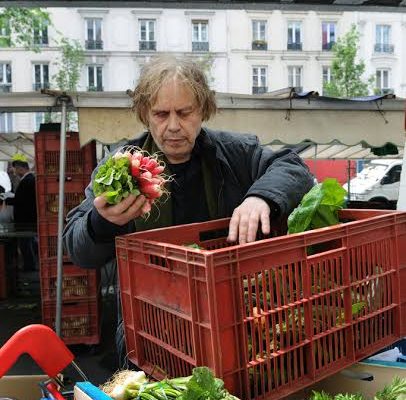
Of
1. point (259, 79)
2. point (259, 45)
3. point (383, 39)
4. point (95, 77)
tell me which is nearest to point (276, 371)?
point (259, 79)

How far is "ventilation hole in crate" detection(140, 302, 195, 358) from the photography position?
1.33m

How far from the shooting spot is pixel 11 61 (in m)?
36.6

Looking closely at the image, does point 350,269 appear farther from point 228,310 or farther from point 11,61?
point 11,61

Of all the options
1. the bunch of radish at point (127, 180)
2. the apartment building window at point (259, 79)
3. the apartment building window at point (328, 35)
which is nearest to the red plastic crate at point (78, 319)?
the bunch of radish at point (127, 180)

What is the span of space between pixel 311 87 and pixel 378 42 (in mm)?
6527

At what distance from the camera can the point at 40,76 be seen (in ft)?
122

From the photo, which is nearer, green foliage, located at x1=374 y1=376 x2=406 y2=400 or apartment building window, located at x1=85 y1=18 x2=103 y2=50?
green foliage, located at x1=374 y1=376 x2=406 y2=400

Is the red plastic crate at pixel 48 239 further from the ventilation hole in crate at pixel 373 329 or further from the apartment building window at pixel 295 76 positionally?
the apartment building window at pixel 295 76

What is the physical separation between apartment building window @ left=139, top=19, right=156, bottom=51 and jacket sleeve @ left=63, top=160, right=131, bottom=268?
1503 inches

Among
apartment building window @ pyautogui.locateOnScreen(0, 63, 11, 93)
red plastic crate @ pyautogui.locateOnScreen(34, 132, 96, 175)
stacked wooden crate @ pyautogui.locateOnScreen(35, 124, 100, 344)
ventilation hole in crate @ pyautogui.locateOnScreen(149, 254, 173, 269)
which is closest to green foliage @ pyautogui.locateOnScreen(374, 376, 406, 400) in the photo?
ventilation hole in crate @ pyautogui.locateOnScreen(149, 254, 173, 269)

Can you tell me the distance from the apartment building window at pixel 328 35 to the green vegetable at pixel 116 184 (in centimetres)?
4087

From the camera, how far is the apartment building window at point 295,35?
38938mm

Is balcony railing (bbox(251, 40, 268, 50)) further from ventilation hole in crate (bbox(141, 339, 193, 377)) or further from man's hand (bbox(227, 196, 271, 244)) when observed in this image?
ventilation hole in crate (bbox(141, 339, 193, 377))

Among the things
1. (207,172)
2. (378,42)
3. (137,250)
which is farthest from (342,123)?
(378,42)
